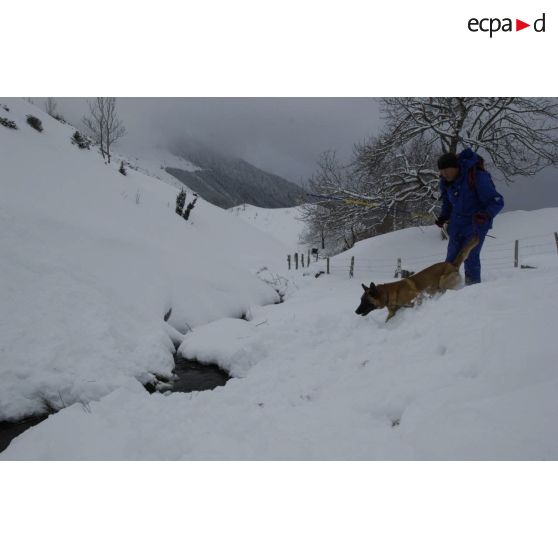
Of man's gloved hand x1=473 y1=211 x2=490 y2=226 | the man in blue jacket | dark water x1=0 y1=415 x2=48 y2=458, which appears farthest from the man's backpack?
dark water x1=0 y1=415 x2=48 y2=458

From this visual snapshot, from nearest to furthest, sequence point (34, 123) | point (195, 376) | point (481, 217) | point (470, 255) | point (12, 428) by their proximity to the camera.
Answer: point (12, 428)
point (481, 217)
point (470, 255)
point (195, 376)
point (34, 123)

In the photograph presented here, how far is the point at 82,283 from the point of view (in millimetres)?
5734

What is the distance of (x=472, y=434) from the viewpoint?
1.94 meters

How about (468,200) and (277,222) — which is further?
(277,222)

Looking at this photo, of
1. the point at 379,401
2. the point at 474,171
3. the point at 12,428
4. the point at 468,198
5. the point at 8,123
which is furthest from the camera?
the point at 8,123

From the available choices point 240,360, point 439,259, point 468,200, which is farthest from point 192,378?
point 439,259

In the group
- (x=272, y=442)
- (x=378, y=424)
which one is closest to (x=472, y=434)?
(x=378, y=424)

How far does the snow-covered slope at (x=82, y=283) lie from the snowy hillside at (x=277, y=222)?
1046 inches

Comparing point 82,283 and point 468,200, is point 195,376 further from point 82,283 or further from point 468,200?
point 468,200

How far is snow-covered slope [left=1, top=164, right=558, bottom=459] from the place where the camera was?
2031 mm

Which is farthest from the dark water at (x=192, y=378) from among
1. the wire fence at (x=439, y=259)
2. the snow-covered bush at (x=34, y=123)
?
the snow-covered bush at (x=34, y=123)

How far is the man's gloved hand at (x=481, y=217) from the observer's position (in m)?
4.29

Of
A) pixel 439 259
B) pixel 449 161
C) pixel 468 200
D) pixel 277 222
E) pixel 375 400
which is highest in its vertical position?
pixel 277 222

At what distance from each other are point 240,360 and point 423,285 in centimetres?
293
